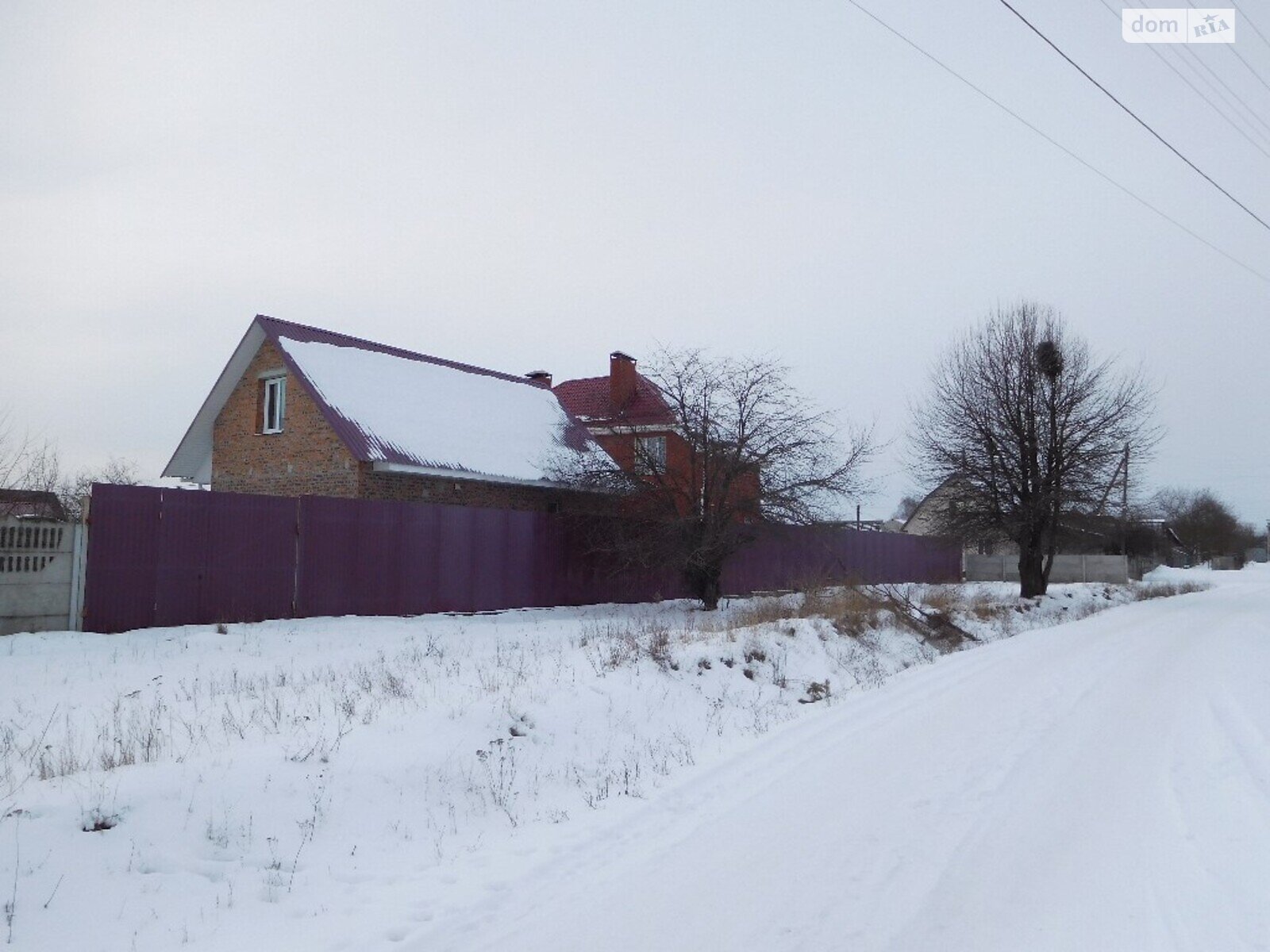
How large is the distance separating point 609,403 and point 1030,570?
1384 centimetres

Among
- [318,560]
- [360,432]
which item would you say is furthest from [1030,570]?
[318,560]

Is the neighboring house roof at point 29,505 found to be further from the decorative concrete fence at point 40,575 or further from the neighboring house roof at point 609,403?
the neighboring house roof at point 609,403

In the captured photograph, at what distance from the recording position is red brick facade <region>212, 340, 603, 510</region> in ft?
63.2

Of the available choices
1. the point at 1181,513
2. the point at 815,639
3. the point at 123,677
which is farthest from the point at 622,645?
the point at 1181,513

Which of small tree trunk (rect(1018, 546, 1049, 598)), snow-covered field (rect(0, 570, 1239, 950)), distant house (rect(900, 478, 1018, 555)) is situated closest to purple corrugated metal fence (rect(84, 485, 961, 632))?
snow-covered field (rect(0, 570, 1239, 950))

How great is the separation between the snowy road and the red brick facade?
1306cm

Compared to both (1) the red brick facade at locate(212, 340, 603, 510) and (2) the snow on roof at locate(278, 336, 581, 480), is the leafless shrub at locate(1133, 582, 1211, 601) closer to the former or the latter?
(2) the snow on roof at locate(278, 336, 581, 480)

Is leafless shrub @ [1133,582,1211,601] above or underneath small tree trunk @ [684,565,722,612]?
underneath

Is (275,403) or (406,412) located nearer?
(406,412)

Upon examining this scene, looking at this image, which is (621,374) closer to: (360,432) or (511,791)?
(360,432)

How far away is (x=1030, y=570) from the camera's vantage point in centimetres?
2698

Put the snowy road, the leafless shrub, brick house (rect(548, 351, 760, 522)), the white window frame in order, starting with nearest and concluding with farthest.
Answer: the snowy road, brick house (rect(548, 351, 760, 522)), the white window frame, the leafless shrub

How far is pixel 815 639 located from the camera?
12.4 meters

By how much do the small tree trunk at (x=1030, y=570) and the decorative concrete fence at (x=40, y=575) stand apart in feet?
77.8
